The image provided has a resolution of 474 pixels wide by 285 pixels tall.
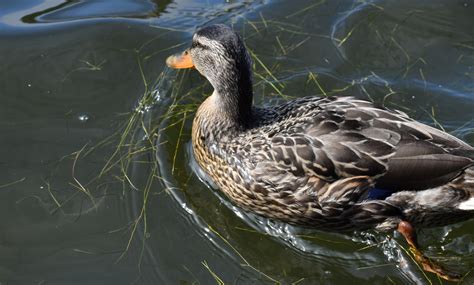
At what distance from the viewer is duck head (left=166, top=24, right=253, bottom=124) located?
16.6 feet

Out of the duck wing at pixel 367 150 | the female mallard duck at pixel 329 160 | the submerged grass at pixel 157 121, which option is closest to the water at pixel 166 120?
the submerged grass at pixel 157 121

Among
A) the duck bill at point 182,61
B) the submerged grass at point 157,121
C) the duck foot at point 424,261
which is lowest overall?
the duck foot at point 424,261

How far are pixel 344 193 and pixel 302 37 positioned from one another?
104 inches

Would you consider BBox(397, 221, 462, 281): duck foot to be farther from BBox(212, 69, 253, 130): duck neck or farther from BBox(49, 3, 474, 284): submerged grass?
BBox(212, 69, 253, 130): duck neck

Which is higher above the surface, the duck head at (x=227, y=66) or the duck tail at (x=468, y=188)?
the duck head at (x=227, y=66)

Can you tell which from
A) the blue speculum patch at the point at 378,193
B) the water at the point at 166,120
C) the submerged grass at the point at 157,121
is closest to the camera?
the blue speculum patch at the point at 378,193

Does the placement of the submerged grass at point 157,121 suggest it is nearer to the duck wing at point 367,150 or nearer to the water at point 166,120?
the water at point 166,120

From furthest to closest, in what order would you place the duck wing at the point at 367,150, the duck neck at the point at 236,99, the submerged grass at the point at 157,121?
the submerged grass at the point at 157,121
the duck neck at the point at 236,99
the duck wing at the point at 367,150

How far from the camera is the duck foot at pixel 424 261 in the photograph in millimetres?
5027

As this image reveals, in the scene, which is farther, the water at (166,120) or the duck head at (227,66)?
the water at (166,120)

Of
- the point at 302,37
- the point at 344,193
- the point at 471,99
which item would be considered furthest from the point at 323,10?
the point at 344,193

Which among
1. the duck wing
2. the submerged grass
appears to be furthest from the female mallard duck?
the submerged grass

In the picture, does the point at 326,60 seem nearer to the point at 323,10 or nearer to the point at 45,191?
the point at 323,10

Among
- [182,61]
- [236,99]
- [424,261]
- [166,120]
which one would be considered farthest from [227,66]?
[424,261]
